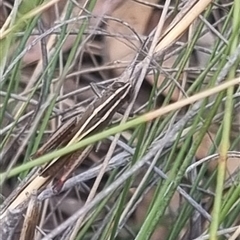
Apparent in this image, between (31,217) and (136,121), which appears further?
(31,217)

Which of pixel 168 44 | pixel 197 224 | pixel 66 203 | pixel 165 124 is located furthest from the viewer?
pixel 66 203

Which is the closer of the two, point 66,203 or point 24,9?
point 24,9

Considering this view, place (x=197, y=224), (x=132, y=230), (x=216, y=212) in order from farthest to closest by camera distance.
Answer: (x=132, y=230)
(x=197, y=224)
(x=216, y=212)

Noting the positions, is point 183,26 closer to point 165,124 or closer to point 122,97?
point 122,97

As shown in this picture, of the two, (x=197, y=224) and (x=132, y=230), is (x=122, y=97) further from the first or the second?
(x=132, y=230)

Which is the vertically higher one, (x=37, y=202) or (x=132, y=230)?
(x=37, y=202)

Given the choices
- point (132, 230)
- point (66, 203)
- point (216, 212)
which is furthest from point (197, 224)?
point (216, 212)

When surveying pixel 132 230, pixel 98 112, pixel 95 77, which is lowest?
pixel 132 230
